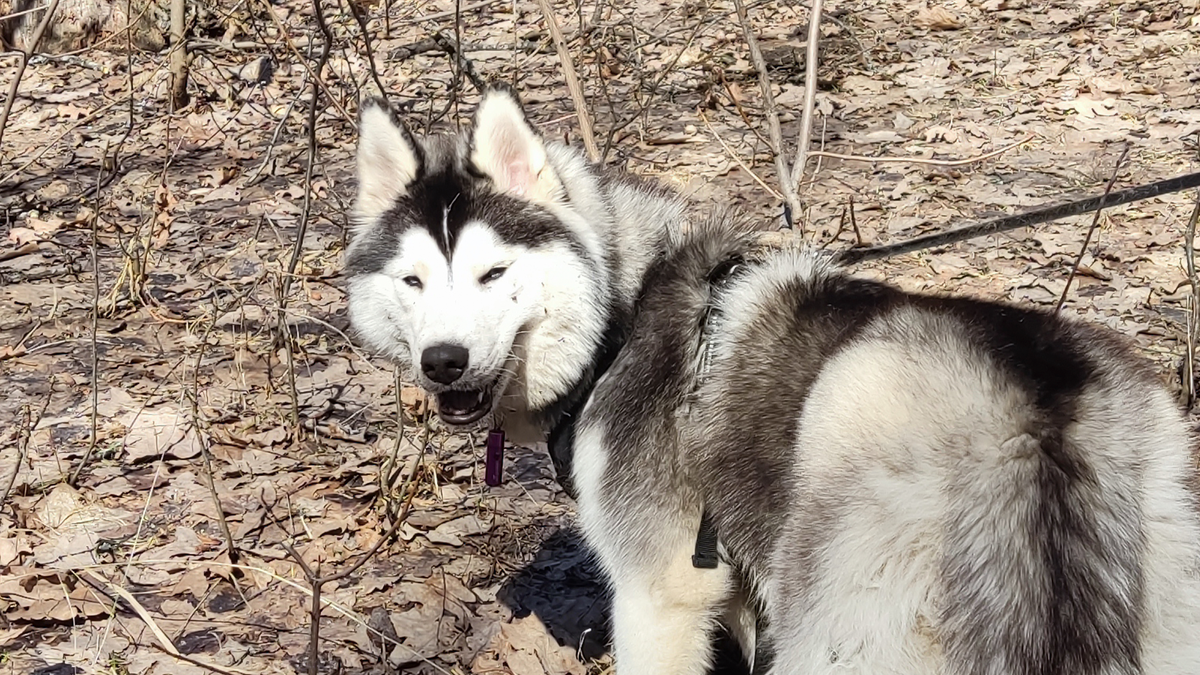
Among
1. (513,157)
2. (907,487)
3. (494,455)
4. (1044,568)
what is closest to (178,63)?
(513,157)

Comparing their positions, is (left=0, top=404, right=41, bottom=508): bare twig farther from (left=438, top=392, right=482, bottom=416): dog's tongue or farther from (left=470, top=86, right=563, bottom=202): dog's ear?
(left=470, top=86, right=563, bottom=202): dog's ear

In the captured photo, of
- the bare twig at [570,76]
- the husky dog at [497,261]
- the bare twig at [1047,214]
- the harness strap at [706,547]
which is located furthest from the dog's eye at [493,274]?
the bare twig at [570,76]

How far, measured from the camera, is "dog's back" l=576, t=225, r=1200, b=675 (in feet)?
7.30

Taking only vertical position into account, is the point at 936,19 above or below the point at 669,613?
above

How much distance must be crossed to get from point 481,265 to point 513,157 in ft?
1.45

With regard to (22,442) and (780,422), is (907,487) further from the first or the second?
(22,442)

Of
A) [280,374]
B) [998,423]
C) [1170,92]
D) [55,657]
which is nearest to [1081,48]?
[1170,92]

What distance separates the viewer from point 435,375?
3.14m

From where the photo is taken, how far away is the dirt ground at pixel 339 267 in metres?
3.92

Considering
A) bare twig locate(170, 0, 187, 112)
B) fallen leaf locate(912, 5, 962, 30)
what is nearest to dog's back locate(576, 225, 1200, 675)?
bare twig locate(170, 0, 187, 112)

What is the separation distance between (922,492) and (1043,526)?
0.26 meters

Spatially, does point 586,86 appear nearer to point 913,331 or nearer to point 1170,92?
point 1170,92

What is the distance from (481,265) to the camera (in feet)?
10.8

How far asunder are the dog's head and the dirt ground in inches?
33.0
